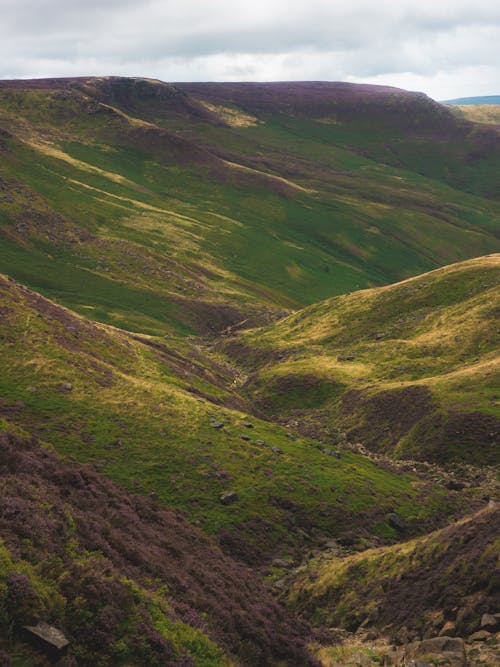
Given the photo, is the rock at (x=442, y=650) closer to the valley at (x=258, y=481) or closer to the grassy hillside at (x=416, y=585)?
the valley at (x=258, y=481)

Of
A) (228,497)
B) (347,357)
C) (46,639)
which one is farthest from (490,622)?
(347,357)

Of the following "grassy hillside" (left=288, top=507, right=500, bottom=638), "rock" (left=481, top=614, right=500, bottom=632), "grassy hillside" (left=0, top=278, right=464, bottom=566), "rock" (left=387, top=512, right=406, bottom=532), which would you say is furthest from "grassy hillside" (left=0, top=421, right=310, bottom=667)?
"rock" (left=387, top=512, right=406, bottom=532)

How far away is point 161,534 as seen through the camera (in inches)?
1435

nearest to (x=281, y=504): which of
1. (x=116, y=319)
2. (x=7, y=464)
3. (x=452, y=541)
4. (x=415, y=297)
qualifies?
(x=452, y=541)

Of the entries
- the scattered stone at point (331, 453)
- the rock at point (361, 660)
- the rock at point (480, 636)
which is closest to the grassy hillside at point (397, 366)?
the scattered stone at point (331, 453)

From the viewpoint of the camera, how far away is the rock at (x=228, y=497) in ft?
160

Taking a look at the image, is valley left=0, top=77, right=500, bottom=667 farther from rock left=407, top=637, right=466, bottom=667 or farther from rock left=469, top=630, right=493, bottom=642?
rock left=407, top=637, right=466, bottom=667

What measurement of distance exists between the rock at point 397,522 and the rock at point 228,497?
44.9ft

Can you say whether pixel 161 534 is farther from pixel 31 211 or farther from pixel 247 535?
pixel 31 211

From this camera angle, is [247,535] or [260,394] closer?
[247,535]

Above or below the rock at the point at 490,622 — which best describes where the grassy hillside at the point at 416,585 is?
below

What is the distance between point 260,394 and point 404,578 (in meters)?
56.7

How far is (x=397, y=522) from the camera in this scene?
5009 cm

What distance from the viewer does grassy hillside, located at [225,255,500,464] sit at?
221 feet
